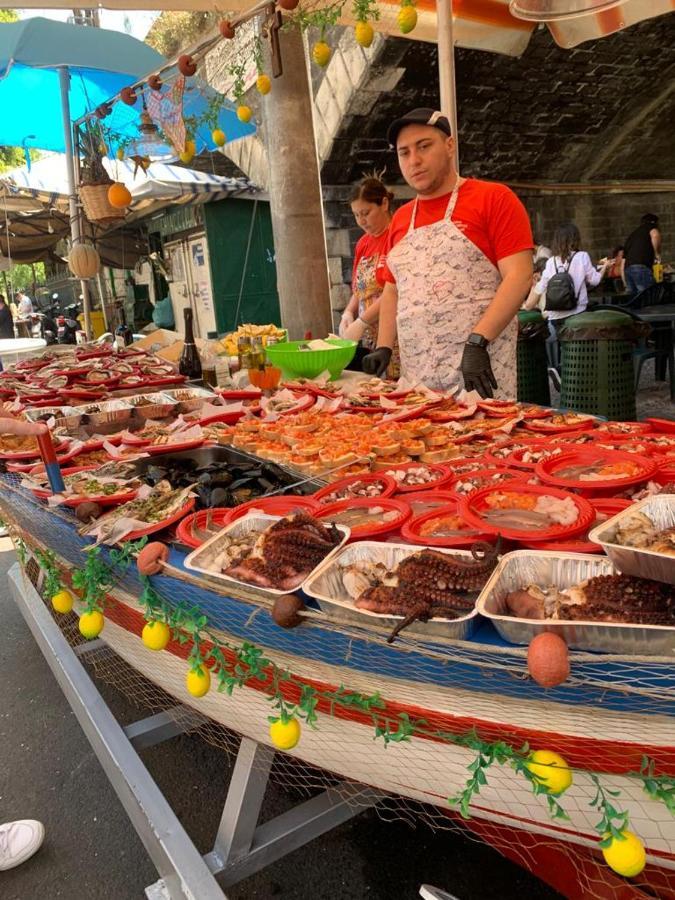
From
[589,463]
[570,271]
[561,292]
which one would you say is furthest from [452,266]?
[570,271]

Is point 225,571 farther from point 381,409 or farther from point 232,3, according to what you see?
point 232,3

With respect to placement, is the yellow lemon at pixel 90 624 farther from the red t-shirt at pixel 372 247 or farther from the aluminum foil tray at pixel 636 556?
the red t-shirt at pixel 372 247

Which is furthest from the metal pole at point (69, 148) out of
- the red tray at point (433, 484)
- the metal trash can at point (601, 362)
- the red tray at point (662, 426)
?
the red tray at point (662, 426)

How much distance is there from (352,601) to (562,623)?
16.6 inches

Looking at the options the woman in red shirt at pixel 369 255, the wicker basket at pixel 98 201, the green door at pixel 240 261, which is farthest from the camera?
the green door at pixel 240 261

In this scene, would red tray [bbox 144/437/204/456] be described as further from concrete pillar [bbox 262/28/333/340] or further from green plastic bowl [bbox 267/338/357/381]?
concrete pillar [bbox 262/28/333/340]

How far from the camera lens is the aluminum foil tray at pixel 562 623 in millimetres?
1055

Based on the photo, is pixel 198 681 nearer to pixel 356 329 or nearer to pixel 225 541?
pixel 225 541

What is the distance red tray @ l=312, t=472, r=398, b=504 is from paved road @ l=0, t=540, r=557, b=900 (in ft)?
4.58

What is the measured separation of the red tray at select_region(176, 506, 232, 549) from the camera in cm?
174

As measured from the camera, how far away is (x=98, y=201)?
6.26 metres

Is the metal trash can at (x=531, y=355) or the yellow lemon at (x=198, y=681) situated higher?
the metal trash can at (x=531, y=355)

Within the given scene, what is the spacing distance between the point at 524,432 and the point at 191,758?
2.11 metres

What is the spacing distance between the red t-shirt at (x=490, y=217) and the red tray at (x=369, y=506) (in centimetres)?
214
